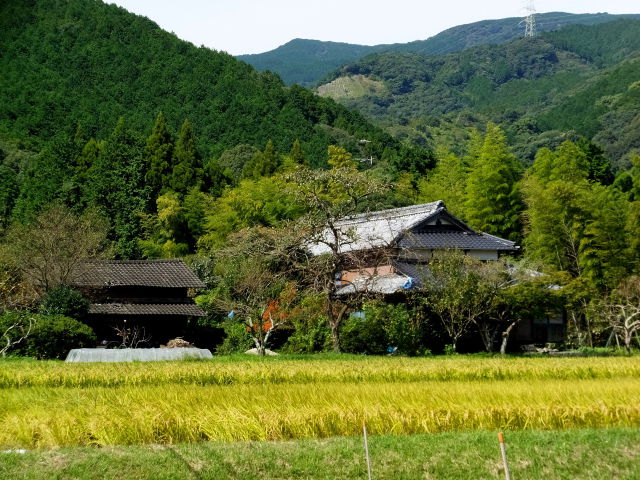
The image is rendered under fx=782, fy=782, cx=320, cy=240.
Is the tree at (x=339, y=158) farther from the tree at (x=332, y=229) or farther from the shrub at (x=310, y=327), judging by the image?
the shrub at (x=310, y=327)

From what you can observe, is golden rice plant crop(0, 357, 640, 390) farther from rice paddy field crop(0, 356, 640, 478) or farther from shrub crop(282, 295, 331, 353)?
shrub crop(282, 295, 331, 353)

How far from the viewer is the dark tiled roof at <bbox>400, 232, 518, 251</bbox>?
1162 inches

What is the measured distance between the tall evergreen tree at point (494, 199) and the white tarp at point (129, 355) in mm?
18488

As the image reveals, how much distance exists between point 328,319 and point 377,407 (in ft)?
48.3

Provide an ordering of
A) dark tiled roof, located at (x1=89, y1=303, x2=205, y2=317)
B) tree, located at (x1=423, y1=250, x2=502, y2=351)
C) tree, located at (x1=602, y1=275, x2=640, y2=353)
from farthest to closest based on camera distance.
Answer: dark tiled roof, located at (x1=89, y1=303, x2=205, y2=317), tree, located at (x1=602, y1=275, x2=640, y2=353), tree, located at (x1=423, y1=250, x2=502, y2=351)

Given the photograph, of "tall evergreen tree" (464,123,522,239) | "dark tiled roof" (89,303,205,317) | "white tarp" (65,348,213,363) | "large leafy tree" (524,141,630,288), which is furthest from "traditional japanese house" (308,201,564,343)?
"white tarp" (65,348,213,363)

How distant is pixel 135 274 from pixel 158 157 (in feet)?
63.1

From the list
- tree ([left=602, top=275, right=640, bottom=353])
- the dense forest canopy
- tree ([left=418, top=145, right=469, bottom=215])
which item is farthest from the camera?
tree ([left=418, top=145, right=469, bottom=215])

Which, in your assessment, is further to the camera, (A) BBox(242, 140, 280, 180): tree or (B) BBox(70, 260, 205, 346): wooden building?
(A) BBox(242, 140, 280, 180): tree

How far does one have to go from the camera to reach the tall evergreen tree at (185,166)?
151ft

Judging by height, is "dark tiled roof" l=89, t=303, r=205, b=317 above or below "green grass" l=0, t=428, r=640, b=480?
below

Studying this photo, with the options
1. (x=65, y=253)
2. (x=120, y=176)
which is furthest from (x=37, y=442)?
(x=120, y=176)

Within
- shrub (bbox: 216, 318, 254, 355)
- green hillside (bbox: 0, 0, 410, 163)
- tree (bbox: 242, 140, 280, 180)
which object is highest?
green hillside (bbox: 0, 0, 410, 163)

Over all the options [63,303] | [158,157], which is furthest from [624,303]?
[158,157]
